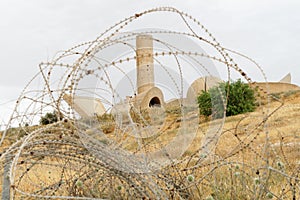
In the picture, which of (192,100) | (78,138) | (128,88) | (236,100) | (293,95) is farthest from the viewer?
(293,95)

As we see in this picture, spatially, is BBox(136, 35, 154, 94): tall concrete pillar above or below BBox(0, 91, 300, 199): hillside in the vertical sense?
above

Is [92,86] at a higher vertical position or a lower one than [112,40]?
lower

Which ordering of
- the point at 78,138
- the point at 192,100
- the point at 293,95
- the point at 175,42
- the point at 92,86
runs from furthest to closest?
1. the point at 293,95
2. the point at 192,100
3. the point at 175,42
4. the point at 92,86
5. the point at 78,138

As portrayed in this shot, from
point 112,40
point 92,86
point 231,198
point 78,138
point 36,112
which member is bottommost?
point 231,198

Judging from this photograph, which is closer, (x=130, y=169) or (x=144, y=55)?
(x=130, y=169)

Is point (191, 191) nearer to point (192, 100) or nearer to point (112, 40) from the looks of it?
point (112, 40)

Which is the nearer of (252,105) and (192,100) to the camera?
(192,100)

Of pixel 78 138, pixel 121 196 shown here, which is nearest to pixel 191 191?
pixel 121 196

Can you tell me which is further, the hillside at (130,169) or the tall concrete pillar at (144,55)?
the tall concrete pillar at (144,55)

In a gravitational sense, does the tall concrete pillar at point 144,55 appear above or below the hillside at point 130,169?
above

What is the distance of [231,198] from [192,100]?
7.27 ft

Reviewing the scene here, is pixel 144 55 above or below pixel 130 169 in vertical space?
above

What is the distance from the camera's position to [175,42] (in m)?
2.89

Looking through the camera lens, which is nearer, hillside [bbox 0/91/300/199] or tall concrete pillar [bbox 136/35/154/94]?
hillside [bbox 0/91/300/199]
